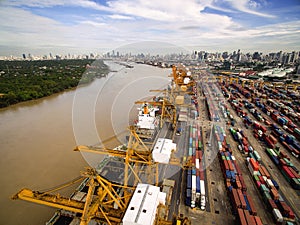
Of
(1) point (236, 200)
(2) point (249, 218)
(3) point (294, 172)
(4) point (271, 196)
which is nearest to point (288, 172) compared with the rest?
(3) point (294, 172)

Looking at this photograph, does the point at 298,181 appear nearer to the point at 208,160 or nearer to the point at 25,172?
the point at 208,160

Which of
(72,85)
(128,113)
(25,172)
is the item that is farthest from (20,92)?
(25,172)

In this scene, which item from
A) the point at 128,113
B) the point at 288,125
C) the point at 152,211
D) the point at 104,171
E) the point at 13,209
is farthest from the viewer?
the point at 128,113

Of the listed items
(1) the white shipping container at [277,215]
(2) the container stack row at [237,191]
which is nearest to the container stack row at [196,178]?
(2) the container stack row at [237,191]

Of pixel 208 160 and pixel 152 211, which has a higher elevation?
pixel 152 211

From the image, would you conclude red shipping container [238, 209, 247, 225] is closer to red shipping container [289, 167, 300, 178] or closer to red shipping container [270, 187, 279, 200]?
red shipping container [270, 187, 279, 200]

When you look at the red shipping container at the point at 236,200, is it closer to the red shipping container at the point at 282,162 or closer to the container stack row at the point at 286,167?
the container stack row at the point at 286,167

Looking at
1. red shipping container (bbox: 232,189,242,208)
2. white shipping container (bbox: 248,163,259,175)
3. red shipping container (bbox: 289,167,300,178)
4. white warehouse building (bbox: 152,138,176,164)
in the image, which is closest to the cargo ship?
white warehouse building (bbox: 152,138,176,164)
